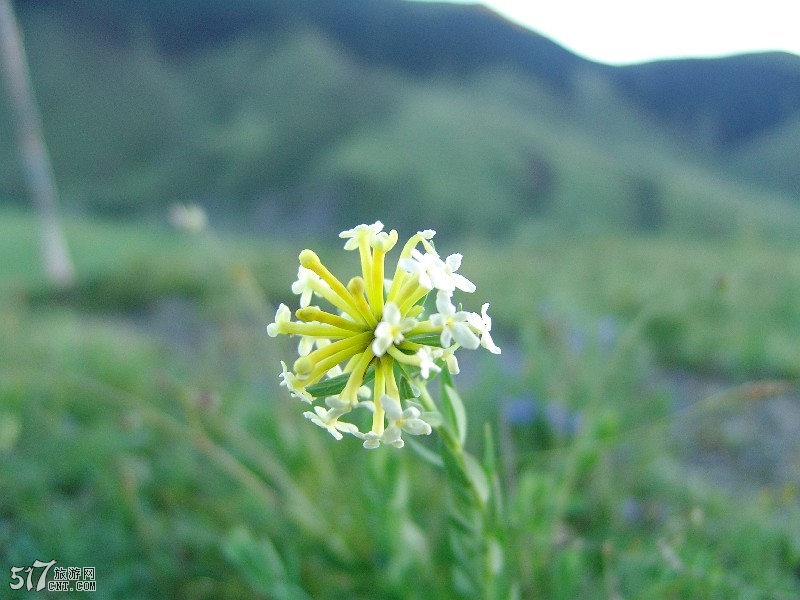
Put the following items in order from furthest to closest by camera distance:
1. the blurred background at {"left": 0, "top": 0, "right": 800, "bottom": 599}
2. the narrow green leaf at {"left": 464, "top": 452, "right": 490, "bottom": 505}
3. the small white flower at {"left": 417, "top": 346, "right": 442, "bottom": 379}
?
the blurred background at {"left": 0, "top": 0, "right": 800, "bottom": 599}
the narrow green leaf at {"left": 464, "top": 452, "right": 490, "bottom": 505}
the small white flower at {"left": 417, "top": 346, "right": 442, "bottom": 379}

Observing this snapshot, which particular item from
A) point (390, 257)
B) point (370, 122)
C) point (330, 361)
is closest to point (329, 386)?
point (330, 361)

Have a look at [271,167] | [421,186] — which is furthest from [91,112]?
[421,186]

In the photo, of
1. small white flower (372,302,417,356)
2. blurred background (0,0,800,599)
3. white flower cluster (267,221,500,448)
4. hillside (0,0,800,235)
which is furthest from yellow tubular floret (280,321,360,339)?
hillside (0,0,800,235)

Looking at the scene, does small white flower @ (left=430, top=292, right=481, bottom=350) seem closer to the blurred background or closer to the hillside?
the blurred background

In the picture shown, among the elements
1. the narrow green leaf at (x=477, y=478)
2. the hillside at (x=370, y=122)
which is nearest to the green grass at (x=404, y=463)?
the narrow green leaf at (x=477, y=478)

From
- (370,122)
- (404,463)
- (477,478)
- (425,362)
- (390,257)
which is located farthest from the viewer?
(370,122)

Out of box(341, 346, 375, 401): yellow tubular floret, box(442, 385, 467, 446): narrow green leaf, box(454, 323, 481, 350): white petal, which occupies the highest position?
box(454, 323, 481, 350): white petal

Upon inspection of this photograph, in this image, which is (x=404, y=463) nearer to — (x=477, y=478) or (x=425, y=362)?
(x=477, y=478)

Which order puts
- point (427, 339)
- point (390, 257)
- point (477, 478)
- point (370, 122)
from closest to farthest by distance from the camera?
point (427, 339) < point (477, 478) < point (390, 257) < point (370, 122)
